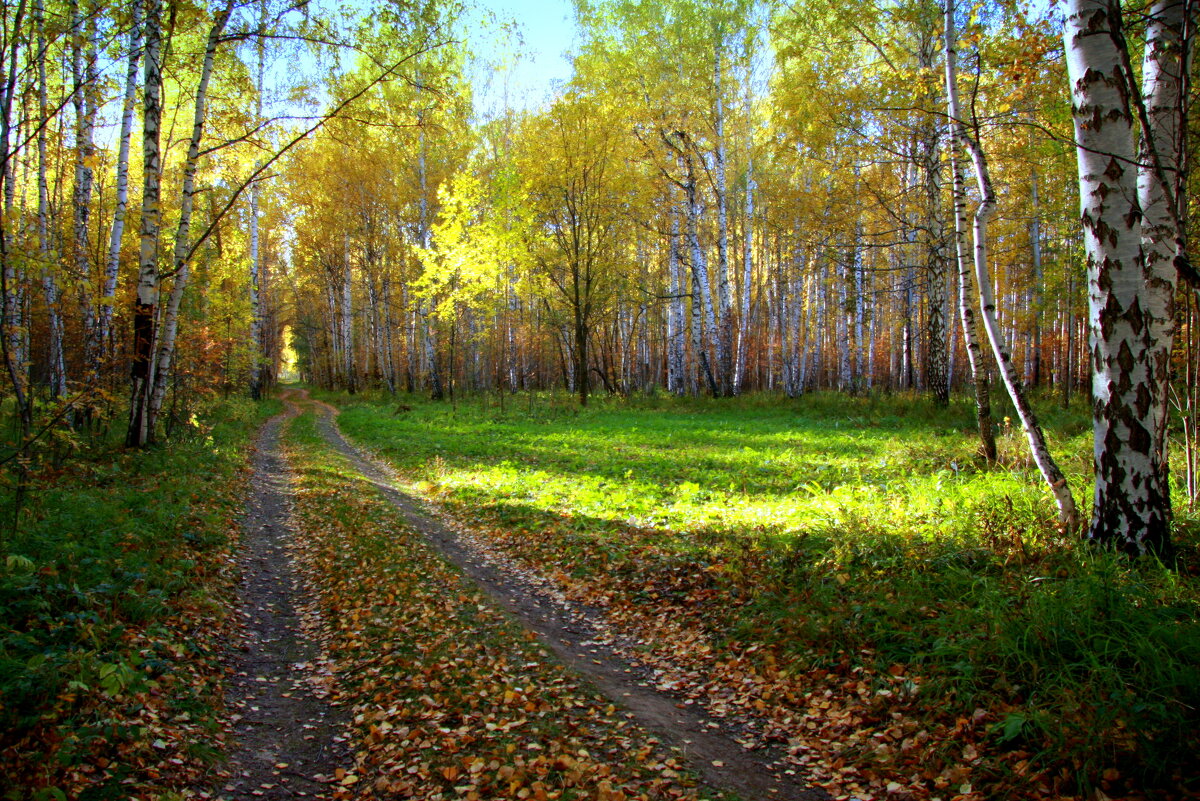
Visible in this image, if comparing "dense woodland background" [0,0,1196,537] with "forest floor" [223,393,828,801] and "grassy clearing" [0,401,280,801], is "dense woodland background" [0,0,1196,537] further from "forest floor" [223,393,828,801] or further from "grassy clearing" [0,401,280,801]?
"forest floor" [223,393,828,801]

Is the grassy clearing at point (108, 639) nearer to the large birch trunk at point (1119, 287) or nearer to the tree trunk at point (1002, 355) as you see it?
the large birch trunk at point (1119, 287)

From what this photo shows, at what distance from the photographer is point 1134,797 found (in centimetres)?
299

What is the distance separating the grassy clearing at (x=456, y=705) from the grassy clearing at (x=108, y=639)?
1.03 m

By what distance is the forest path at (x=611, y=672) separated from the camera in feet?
11.9

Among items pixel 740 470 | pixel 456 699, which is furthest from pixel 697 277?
pixel 456 699

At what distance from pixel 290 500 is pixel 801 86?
44.4ft

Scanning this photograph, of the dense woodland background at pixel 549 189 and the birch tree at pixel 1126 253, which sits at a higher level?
the dense woodland background at pixel 549 189

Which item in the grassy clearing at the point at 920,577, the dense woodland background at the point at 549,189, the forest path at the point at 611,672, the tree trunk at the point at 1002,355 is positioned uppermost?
the dense woodland background at the point at 549,189

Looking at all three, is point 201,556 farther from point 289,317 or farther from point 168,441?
point 289,317

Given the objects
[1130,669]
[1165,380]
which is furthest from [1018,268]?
[1130,669]

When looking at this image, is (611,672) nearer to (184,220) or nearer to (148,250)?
(148,250)

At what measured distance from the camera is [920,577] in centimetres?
528

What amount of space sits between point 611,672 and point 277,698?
8.55ft

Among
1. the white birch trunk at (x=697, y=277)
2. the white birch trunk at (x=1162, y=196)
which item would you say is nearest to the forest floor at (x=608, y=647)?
the white birch trunk at (x=1162, y=196)
